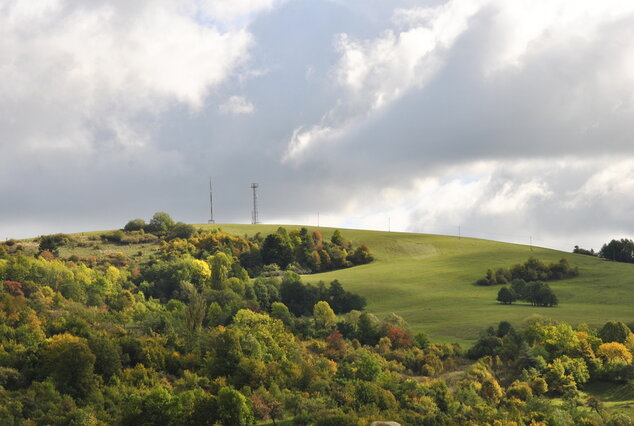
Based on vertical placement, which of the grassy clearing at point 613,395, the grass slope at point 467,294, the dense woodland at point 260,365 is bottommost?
the grassy clearing at point 613,395

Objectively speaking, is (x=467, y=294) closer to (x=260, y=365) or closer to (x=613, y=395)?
(x=613, y=395)

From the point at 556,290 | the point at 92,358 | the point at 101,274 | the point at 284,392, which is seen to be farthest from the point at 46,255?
the point at 556,290

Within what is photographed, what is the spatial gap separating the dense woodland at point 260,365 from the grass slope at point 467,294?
7237 mm

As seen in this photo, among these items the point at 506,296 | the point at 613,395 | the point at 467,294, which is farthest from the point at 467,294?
the point at 613,395

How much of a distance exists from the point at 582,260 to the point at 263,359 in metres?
111

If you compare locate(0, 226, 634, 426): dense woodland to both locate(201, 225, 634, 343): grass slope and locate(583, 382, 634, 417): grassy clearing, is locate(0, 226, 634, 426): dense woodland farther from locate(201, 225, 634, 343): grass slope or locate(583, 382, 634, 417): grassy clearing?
locate(201, 225, 634, 343): grass slope

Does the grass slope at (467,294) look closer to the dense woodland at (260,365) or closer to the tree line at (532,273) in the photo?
the tree line at (532,273)

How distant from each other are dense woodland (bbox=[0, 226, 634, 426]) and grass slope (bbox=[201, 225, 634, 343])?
285 inches

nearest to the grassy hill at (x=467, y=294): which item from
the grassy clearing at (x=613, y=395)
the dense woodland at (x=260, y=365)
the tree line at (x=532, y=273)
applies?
the tree line at (x=532, y=273)

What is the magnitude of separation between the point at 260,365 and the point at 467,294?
74.1 metres

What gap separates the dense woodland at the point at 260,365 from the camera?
86.9 meters

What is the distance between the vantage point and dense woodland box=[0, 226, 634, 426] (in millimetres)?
86938

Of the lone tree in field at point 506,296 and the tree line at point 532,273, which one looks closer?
the lone tree in field at point 506,296

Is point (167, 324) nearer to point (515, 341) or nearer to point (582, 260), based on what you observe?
point (515, 341)
